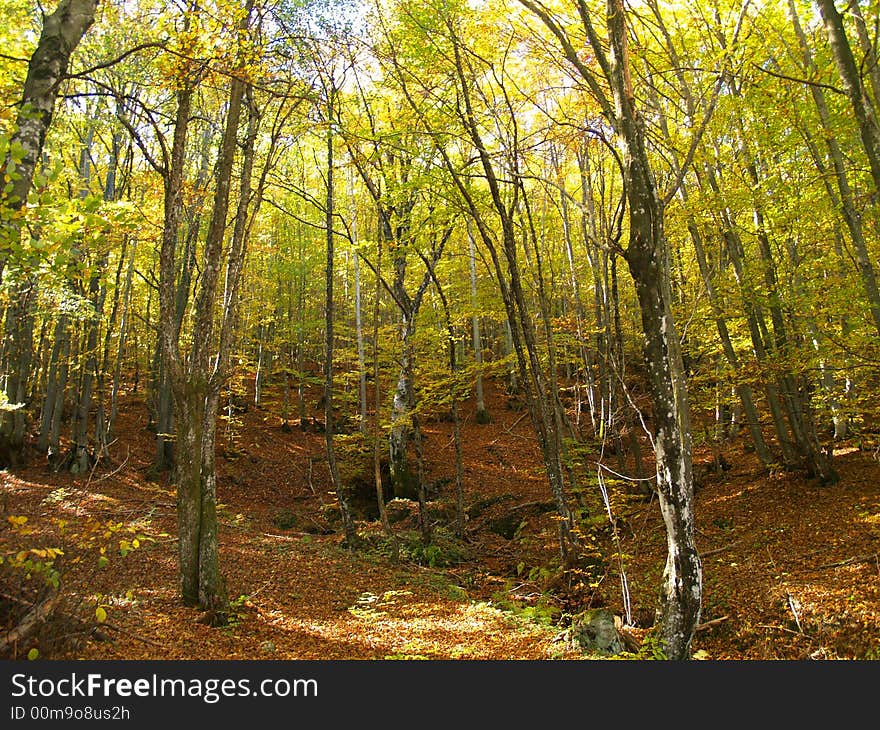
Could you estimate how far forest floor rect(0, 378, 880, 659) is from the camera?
5543 mm

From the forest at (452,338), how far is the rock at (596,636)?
0.03m

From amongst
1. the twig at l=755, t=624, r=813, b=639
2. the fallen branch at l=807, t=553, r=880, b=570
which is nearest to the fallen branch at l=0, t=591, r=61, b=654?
the twig at l=755, t=624, r=813, b=639

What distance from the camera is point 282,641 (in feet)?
19.5

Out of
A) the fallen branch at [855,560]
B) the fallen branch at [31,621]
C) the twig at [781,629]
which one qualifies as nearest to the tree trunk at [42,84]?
the fallen branch at [31,621]

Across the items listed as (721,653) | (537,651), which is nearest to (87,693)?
(537,651)

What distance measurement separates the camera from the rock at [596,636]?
557 cm

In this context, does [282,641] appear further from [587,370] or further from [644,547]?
[587,370]

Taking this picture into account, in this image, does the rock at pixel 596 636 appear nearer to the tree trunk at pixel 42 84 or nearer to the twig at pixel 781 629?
the twig at pixel 781 629

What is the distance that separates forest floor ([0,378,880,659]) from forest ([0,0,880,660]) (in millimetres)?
58

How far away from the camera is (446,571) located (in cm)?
943

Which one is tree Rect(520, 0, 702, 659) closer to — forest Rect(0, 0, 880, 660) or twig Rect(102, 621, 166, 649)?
forest Rect(0, 0, 880, 660)

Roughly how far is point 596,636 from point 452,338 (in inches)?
269

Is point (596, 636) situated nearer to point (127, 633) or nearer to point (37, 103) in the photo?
point (127, 633)

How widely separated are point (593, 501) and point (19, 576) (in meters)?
8.26
